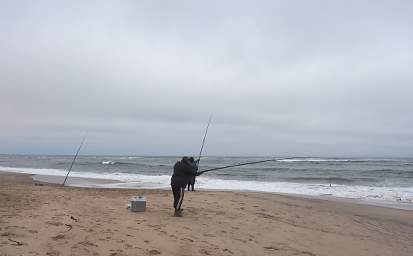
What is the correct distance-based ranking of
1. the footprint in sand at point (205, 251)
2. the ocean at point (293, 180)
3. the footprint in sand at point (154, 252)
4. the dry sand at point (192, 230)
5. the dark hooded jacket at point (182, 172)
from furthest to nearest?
1. the ocean at point (293, 180)
2. the dark hooded jacket at point (182, 172)
3. the footprint in sand at point (205, 251)
4. the dry sand at point (192, 230)
5. the footprint in sand at point (154, 252)

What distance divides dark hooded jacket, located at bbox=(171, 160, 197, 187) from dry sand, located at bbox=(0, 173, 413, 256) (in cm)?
79

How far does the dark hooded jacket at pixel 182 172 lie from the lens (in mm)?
8758

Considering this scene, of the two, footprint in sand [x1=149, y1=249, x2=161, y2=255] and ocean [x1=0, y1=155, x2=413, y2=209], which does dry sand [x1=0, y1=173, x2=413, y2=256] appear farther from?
ocean [x1=0, y1=155, x2=413, y2=209]

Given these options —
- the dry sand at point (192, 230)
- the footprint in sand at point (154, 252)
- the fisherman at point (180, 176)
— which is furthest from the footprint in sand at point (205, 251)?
the fisherman at point (180, 176)

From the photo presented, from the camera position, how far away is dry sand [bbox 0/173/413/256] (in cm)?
596

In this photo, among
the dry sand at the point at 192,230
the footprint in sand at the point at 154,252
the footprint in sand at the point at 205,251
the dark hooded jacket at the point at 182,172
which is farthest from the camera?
the dark hooded jacket at the point at 182,172

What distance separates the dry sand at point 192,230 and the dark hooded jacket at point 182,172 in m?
0.79

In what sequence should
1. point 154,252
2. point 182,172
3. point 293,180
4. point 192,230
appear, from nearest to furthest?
point 154,252 < point 192,230 < point 182,172 < point 293,180

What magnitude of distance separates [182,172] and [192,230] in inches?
63.8

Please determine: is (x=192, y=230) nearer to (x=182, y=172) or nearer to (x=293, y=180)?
(x=182, y=172)

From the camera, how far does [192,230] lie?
7504 millimetres

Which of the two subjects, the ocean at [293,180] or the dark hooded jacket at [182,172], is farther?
the ocean at [293,180]

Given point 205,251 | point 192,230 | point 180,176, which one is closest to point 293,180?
point 180,176

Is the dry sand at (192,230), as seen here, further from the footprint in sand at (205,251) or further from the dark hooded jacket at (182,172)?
the dark hooded jacket at (182,172)
